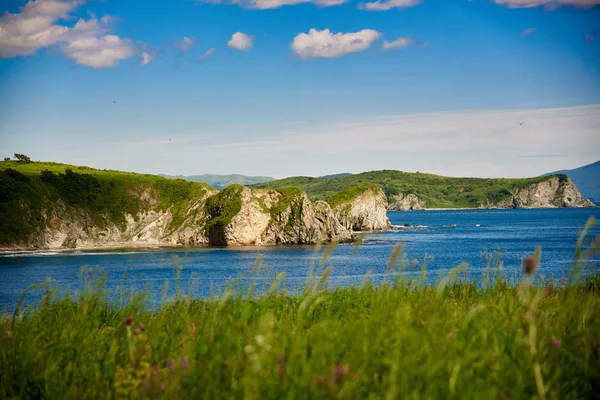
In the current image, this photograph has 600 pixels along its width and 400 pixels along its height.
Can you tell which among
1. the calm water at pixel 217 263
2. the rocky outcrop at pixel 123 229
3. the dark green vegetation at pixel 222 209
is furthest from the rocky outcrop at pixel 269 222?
the calm water at pixel 217 263

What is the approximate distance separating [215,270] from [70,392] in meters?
67.2

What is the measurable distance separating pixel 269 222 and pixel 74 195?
40.8 metres

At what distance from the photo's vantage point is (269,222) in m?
117

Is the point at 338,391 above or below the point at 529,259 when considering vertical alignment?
below

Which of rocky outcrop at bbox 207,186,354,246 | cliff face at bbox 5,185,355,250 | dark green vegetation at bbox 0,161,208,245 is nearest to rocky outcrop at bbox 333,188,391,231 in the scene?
cliff face at bbox 5,185,355,250

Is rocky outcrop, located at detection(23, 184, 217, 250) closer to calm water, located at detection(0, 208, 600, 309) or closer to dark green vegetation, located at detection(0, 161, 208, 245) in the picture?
dark green vegetation, located at detection(0, 161, 208, 245)

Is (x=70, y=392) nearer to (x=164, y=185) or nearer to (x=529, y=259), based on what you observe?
(x=529, y=259)

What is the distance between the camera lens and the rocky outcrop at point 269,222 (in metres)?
115

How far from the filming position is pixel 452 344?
19.0 feet

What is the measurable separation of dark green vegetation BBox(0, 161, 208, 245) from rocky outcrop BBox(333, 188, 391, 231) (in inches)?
2008

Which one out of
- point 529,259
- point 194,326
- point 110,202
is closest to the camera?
point 529,259

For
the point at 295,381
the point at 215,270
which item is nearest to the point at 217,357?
the point at 295,381

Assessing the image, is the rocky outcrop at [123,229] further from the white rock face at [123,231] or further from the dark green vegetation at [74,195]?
the dark green vegetation at [74,195]

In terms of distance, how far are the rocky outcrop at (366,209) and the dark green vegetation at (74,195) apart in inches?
2008
